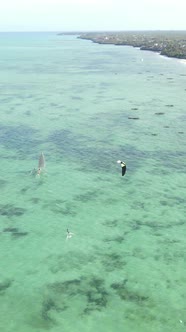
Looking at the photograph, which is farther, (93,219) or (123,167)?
(123,167)

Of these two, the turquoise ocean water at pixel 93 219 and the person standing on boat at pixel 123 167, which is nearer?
the turquoise ocean water at pixel 93 219

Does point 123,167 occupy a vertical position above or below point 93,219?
above

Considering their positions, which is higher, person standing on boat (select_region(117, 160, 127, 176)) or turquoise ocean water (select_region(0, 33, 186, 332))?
person standing on boat (select_region(117, 160, 127, 176))

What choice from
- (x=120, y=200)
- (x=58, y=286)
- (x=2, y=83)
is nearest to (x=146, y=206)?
(x=120, y=200)

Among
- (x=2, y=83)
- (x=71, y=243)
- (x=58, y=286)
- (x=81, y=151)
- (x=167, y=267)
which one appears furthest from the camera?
(x=2, y=83)

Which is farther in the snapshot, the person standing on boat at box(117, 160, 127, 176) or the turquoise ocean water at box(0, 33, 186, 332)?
the person standing on boat at box(117, 160, 127, 176)

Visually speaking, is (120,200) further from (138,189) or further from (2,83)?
(2,83)

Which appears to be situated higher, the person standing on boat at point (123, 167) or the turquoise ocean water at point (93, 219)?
the person standing on boat at point (123, 167)

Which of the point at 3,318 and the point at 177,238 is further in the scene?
the point at 177,238
